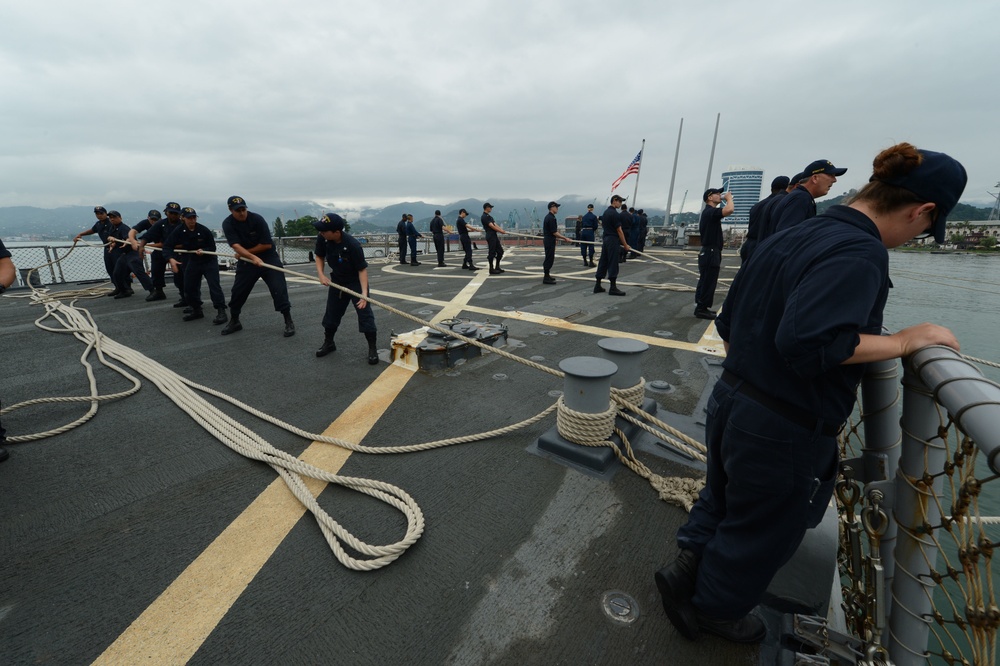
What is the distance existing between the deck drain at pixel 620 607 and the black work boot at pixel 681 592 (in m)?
0.15

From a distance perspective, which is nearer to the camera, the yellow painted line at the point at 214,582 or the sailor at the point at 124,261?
the yellow painted line at the point at 214,582

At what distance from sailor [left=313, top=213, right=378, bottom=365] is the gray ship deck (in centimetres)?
76

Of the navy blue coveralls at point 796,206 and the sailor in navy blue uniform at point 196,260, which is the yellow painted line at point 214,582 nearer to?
the sailor in navy blue uniform at point 196,260

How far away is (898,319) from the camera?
7137 millimetres

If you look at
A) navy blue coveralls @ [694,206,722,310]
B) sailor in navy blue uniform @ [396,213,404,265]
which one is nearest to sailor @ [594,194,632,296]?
navy blue coveralls @ [694,206,722,310]

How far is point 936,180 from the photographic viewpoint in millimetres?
1173

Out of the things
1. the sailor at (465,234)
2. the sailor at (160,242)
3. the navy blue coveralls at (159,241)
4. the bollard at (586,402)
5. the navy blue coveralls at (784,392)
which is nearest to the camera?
the navy blue coveralls at (784,392)

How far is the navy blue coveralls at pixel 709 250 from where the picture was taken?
642 cm

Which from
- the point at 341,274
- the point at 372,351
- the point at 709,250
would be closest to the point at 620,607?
the point at 372,351

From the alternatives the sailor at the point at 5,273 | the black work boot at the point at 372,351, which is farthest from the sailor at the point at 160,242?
the black work boot at the point at 372,351

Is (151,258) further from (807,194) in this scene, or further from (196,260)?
(807,194)

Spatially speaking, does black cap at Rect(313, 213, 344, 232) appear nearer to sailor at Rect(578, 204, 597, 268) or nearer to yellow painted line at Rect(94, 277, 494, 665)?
yellow painted line at Rect(94, 277, 494, 665)

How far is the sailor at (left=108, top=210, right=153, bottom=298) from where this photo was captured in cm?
793

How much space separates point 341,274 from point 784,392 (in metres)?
4.63
